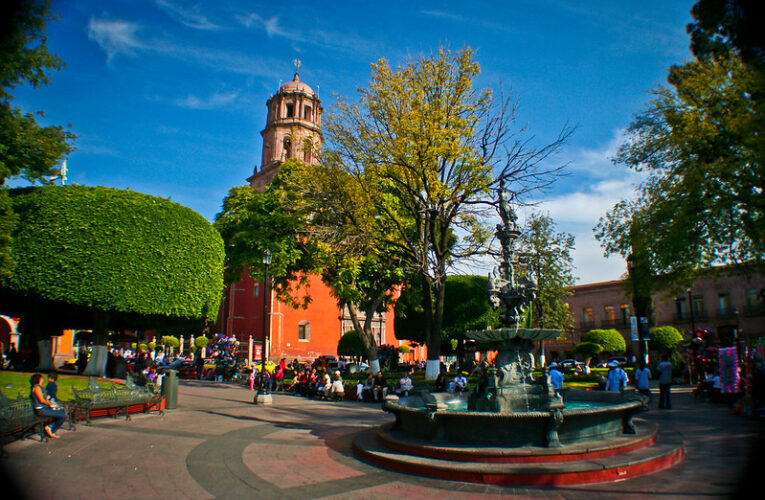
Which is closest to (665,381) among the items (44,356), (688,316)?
(44,356)

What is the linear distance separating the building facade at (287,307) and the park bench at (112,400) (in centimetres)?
3127

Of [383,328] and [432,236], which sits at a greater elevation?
[432,236]

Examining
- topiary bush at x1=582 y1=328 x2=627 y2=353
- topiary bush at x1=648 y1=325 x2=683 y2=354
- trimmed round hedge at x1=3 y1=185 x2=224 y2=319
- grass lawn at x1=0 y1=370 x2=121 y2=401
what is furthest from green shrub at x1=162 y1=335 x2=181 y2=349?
topiary bush at x1=648 y1=325 x2=683 y2=354

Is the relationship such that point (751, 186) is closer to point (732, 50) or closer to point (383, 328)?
point (732, 50)

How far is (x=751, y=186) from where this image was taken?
14.6 m

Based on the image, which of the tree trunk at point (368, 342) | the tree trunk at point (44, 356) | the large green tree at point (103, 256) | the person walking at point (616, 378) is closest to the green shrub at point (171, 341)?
the large green tree at point (103, 256)

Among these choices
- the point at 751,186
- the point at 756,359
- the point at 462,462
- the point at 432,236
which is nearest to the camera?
the point at 462,462

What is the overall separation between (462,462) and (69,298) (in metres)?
15.4

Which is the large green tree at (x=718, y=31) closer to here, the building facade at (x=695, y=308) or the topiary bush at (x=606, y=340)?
the building facade at (x=695, y=308)

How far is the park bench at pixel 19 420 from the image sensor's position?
731 centimetres

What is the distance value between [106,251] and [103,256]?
20 cm

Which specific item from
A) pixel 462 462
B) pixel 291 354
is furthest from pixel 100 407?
pixel 291 354

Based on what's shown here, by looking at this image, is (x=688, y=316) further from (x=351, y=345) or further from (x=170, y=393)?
(x=170, y=393)

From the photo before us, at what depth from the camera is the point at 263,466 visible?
22.7ft
